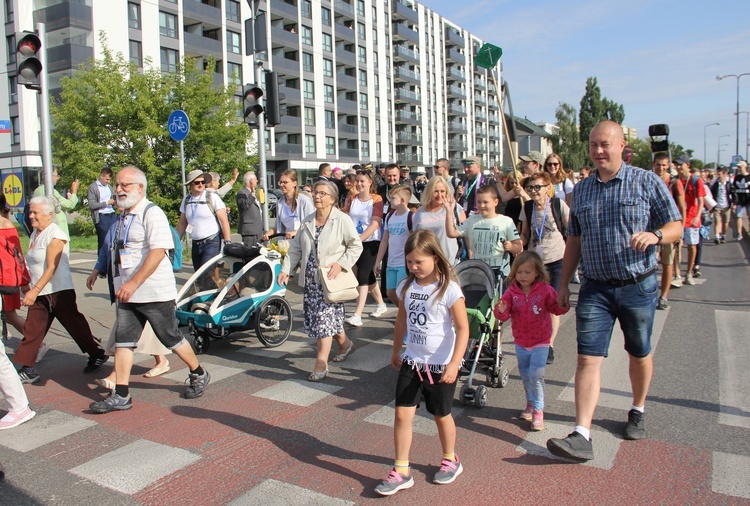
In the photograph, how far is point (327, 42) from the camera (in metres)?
61.7

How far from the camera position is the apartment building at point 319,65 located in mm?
38656

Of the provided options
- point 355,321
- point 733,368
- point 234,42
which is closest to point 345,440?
point 355,321

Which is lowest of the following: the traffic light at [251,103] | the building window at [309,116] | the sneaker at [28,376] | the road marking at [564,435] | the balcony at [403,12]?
the road marking at [564,435]

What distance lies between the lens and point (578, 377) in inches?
154

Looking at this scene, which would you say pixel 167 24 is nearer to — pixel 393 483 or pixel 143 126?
pixel 143 126

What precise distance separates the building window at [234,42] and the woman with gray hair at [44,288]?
153 feet

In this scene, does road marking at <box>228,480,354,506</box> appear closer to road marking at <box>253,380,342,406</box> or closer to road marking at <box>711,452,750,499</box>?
road marking at <box>253,380,342,406</box>

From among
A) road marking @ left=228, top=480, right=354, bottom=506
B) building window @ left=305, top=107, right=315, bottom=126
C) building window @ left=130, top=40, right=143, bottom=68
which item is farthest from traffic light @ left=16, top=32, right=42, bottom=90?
building window @ left=305, top=107, right=315, bottom=126

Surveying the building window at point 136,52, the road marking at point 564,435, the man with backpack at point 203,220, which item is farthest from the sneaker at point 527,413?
the building window at point 136,52

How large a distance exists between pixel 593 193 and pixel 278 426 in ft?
9.03

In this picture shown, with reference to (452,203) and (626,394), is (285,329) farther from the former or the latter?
(626,394)

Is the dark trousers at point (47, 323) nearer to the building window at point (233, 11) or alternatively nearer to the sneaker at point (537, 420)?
the sneaker at point (537, 420)

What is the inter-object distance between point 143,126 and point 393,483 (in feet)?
69.3

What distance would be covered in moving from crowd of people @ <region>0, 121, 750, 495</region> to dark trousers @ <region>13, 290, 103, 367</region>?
0.01m
